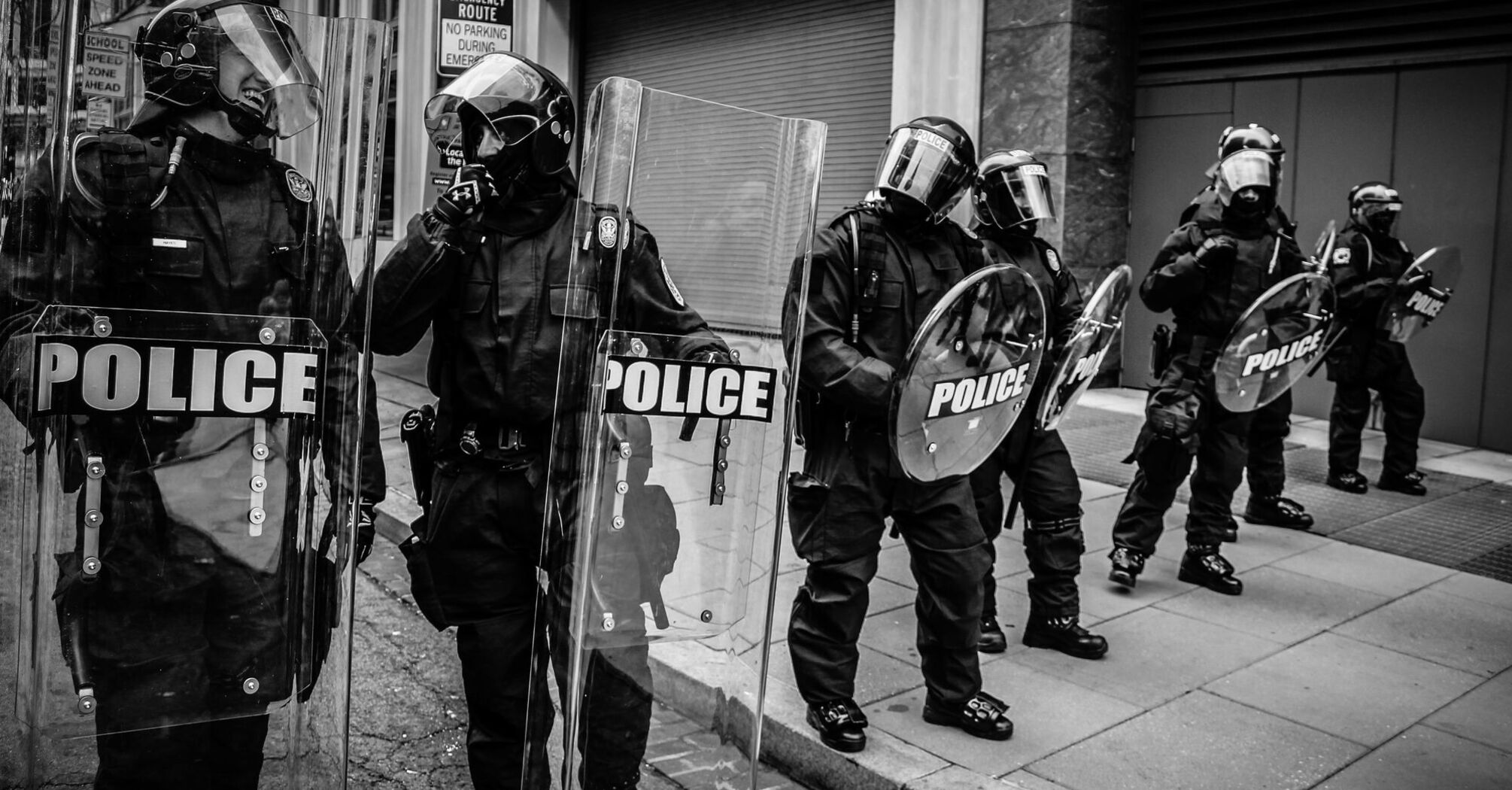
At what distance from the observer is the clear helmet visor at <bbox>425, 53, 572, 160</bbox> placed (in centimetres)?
321

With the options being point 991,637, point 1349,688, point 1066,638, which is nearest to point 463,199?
point 991,637

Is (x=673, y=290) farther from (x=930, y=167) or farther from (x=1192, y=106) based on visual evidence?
(x=1192, y=106)

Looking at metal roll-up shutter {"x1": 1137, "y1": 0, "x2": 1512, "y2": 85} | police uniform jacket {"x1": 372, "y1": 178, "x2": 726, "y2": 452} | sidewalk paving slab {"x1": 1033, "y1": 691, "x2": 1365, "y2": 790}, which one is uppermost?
metal roll-up shutter {"x1": 1137, "y1": 0, "x2": 1512, "y2": 85}

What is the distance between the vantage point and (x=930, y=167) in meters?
3.98

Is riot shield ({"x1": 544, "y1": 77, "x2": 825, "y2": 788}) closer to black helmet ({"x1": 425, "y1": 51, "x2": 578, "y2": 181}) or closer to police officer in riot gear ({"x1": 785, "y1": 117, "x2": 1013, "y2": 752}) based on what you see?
black helmet ({"x1": 425, "y1": 51, "x2": 578, "y2": 181})

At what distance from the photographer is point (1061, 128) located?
9750mm

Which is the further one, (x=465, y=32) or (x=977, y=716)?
(x=465, y=32)

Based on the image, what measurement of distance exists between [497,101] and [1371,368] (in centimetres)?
660

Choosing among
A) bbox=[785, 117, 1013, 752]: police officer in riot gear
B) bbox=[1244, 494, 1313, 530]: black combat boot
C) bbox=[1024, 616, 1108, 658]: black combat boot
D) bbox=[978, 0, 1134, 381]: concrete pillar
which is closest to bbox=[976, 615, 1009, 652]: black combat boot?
bbox=[1024, 616, 1108, 658]: black combat boot

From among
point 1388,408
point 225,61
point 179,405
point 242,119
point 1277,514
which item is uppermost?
point 225,61

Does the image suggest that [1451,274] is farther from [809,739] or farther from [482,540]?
[482,540]

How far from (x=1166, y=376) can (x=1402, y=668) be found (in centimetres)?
163

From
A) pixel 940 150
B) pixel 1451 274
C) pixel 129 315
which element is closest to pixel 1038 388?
pixel 940 150

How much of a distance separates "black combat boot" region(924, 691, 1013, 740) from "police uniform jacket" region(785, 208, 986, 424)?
1025 millimetres
